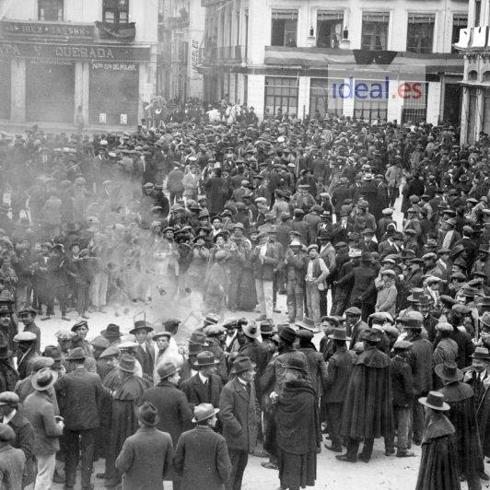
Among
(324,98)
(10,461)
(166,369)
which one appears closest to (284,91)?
(324,98)

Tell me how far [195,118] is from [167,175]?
47.8 ft

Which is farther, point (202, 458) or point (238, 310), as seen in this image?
point (238, 310)

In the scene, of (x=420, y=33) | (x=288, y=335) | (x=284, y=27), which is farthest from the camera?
(x=420, y=33)

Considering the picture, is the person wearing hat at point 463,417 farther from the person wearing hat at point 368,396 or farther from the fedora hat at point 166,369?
the fedora hat at point 166,369

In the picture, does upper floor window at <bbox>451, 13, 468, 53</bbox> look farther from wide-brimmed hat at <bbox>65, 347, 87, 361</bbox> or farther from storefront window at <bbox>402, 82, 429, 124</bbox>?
wide-brimmed hat at <bbox>65, 347, 87, 361</bbox>

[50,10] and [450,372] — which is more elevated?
[50,10]

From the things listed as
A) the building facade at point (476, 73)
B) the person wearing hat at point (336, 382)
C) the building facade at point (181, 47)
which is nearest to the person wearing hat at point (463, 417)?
the person wearing hat at point (336, 382)

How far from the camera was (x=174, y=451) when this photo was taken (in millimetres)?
9141

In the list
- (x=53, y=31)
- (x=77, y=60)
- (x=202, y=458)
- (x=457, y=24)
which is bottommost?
(x=202, y=458)

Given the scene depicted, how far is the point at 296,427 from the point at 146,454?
1.94 metres

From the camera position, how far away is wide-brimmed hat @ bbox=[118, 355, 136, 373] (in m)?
9.90

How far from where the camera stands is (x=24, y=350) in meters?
10.9

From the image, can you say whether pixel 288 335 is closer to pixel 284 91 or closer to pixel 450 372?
pixel 450 372

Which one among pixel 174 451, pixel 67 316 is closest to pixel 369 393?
pixel 174 451
